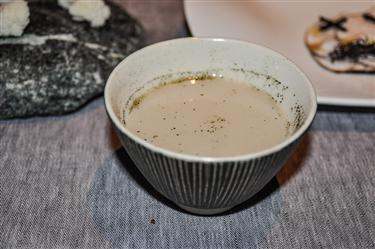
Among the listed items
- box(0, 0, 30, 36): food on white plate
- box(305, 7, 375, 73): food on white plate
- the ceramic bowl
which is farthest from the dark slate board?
box(305, 7, 375, 73): food on white plate

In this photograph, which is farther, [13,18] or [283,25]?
[283,25]

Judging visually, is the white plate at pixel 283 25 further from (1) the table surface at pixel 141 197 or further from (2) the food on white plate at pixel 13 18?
(2) the food on white plate at pixel 13 18

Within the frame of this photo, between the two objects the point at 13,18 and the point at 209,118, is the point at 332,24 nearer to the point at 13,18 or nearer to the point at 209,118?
the point at 209,118

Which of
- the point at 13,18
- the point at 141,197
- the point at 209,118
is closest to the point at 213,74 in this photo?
the point at 209,118

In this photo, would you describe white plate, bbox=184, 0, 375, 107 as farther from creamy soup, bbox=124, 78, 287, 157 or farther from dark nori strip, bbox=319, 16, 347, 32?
creamy soup, bbox=124, 78, 287, 157

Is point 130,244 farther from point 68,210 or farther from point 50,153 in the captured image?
point 50,153

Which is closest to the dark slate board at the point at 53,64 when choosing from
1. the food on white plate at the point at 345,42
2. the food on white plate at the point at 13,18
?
the food on white plate at the point at 13,18

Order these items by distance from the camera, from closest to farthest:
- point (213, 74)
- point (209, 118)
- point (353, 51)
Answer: point (209, 118)
point (213, 74)
point (353, 51)

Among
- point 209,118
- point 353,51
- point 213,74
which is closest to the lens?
point 209,118
